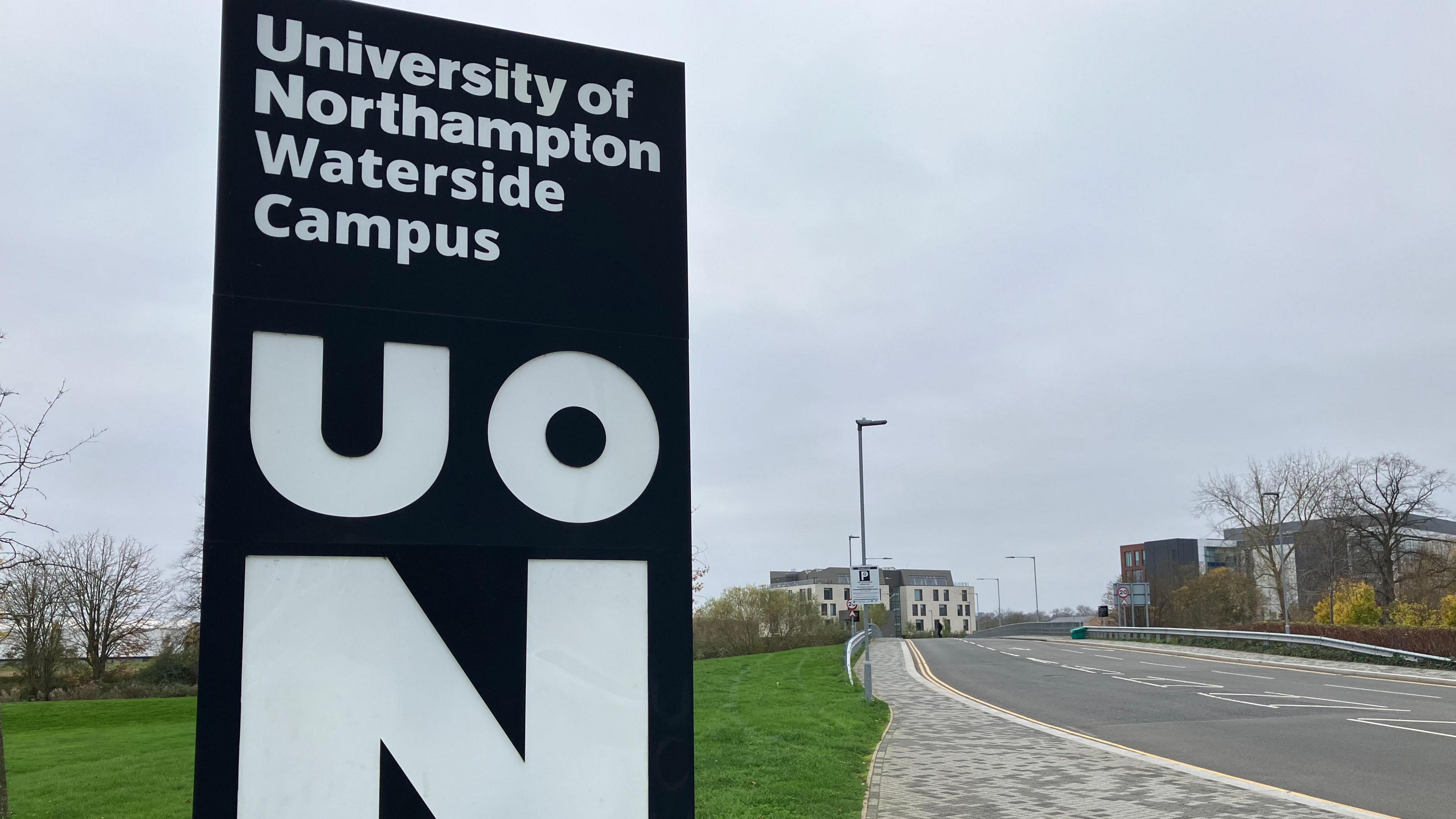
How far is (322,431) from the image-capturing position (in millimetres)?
3799

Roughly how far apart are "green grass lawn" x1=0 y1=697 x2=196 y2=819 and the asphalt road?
13155 mm

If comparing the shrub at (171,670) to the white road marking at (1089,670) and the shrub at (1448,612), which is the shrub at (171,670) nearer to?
the white road marking at (1089,670)

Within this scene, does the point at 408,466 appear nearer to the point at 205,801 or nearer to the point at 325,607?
the point at 325,607

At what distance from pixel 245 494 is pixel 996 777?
11.3 meters

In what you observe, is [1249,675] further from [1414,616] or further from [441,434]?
[441,434]

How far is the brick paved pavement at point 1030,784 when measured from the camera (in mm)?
10516

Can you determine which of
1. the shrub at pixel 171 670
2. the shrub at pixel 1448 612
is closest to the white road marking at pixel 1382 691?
the shrub at pixel 1448 612

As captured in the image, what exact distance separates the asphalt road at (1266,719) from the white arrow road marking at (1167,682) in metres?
0.10

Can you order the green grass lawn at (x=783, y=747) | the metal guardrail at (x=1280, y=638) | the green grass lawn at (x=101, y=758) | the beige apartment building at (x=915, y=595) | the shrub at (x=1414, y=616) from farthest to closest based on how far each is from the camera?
the beige apartment building at (x=915, y=595)
the shrub at (x=1414, y=616)
the metal guardrail at (x=1280, y=638)
the green grass lawn at (x=101, y=758)
the green grass lawn at (x=783, y=747)

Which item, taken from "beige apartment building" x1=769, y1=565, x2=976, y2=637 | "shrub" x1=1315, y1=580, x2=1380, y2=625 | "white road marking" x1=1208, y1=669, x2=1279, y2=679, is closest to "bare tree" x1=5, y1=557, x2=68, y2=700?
"white road marking" x1=1208, y1=669, x2=1279, y2=679

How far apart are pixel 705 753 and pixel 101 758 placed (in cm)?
1077

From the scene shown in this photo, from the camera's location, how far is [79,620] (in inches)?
1559

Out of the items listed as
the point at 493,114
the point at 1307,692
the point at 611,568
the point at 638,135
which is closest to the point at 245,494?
the point at 611,568

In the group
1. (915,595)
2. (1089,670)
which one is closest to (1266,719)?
(1089,670)
